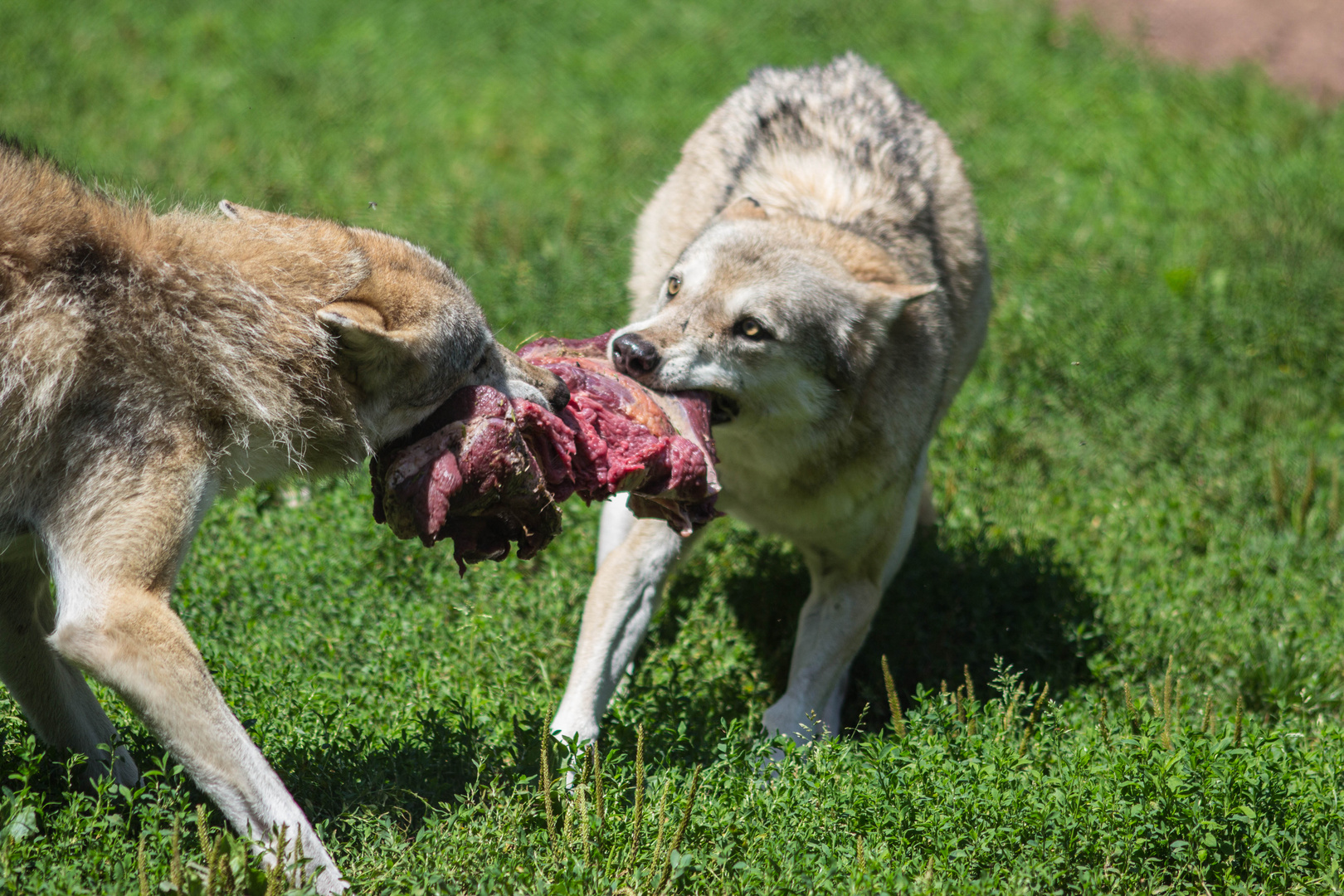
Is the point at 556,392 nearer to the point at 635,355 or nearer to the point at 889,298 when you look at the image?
the point at 635,355

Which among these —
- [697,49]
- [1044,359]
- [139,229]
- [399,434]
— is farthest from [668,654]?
[697,49]

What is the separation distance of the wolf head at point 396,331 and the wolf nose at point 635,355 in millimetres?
505

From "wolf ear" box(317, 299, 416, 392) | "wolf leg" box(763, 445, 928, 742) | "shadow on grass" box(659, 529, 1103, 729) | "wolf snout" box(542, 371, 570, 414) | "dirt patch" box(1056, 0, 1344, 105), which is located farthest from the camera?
"dirt patch" box(1056, 0, 1344, 105)

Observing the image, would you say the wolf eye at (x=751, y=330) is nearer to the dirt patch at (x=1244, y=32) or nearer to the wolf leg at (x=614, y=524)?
the wolf leg at (x=614, y=524)

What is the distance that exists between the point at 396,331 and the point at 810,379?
1.86 meters

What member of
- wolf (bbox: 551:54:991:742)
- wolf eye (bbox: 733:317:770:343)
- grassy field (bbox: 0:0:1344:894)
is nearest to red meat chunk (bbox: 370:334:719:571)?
wolf (bbox: 551:54:991:742)

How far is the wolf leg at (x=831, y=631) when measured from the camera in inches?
195

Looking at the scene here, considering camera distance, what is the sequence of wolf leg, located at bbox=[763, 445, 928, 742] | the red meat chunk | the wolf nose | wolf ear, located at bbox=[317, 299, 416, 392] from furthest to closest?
wolf leg, located at bbox=[763, 445, 928, 742]
the wolf nose
the red meat chunk
wolf ear, located at bbox=[317, 299, 416, 392]

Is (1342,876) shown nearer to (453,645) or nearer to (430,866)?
(430,866)

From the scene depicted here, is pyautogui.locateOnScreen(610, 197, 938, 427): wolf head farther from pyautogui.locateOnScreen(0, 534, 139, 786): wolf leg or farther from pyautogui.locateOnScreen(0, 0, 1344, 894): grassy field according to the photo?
pyautogui.locateOnScreen(0, 534, 139, 786): wolf leg

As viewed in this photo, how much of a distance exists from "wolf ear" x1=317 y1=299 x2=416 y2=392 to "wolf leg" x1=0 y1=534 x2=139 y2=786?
1.20 meters

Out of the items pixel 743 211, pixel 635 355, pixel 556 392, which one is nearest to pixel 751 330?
pixel 635 355

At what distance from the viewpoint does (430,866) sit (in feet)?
11.8

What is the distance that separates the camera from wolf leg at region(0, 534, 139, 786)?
393cm
